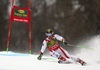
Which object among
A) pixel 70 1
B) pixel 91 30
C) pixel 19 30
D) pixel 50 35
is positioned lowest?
pixel 19 30

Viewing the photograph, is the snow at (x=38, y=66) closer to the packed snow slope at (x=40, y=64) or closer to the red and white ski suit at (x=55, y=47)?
the packed snow slope at (x=40, y=64)

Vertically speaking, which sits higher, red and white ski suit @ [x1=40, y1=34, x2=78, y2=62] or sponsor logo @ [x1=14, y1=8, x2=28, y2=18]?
sponsor logo @ [x1=14, y1=8, x2=28, y2=18]

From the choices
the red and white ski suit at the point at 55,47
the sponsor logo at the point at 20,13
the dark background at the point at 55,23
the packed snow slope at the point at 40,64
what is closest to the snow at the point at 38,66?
the packed snow slope at the point at 40,64

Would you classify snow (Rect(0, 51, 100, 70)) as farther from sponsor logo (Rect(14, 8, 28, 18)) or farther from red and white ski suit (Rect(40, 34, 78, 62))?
sponsor logo (Rect(14, 8, 28, 18))

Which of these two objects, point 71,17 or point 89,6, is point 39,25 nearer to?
point 71,17

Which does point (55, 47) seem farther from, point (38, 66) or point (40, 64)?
point (38, 66)

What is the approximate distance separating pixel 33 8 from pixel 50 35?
683 cm

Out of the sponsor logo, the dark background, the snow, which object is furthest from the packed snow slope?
the dark background

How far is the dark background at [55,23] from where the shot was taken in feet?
28.2

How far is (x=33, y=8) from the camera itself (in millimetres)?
9812

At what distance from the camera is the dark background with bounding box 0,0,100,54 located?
8588 mm

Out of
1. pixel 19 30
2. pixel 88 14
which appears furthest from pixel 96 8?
pixel 19 30

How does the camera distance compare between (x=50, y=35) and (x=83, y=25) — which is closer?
(x=50, y=35)

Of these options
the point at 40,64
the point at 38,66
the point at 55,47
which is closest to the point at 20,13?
the point at 55,47
